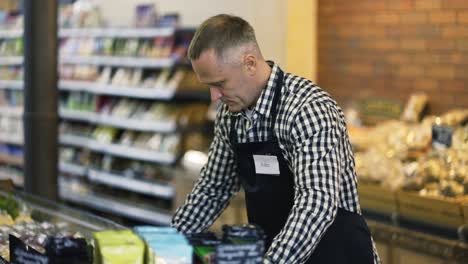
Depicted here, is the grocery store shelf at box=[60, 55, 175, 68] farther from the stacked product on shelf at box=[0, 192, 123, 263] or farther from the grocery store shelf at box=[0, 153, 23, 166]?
the stacked product on shelf at box=[0, 192, 123, 263]

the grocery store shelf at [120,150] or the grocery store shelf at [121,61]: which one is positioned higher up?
the grocery store shelf at [121,61]

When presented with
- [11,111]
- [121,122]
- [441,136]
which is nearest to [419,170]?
[441,136]

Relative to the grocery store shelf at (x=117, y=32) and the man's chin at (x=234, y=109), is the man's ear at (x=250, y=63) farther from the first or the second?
the grocery store shelf at (x=117, y=32)

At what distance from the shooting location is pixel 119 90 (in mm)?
8305

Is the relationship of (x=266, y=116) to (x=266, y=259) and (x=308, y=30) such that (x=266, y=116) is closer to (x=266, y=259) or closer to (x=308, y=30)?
(x=266, y=259)

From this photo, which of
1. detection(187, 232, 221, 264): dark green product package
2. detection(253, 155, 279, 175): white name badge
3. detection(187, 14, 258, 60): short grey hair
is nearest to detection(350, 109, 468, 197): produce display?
detection(253, 155, 279, 175): white name badge

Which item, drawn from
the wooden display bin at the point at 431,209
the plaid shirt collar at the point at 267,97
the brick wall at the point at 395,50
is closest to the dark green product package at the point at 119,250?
the plaid shirt collar at the point at 267,97

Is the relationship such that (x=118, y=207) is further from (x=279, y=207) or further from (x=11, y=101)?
(x=279, y=207)

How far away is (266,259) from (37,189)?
14.8 ft

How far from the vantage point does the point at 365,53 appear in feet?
21.0

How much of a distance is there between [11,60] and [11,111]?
1.99 ft

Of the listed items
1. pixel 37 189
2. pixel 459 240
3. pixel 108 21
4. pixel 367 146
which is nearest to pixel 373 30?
pixel 367 146

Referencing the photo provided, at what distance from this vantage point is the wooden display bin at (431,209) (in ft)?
14.3

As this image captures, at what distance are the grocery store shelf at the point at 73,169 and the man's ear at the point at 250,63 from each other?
21.9 feet
